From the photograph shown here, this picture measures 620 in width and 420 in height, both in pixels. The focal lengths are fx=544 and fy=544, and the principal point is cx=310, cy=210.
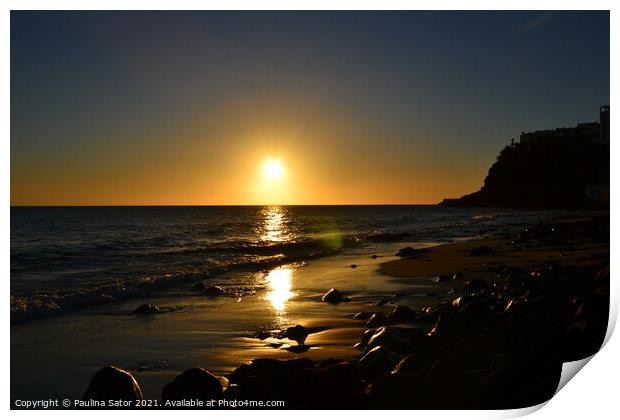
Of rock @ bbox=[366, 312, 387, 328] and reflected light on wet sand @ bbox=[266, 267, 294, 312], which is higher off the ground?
reflected light on wet sand @ bbox=[266, 267, 294, 312]

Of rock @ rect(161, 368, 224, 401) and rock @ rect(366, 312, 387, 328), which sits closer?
rock @ rect(161, 368, 224, 401)

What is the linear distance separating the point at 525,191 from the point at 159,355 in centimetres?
6636

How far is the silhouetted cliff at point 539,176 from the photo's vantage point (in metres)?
19.4

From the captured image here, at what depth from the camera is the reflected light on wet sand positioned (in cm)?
901

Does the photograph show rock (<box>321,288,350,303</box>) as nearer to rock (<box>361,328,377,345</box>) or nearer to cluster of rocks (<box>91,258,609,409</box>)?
rock (<box>361,328,377,345</box>)

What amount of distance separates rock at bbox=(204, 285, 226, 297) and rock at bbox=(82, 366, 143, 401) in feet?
17.7

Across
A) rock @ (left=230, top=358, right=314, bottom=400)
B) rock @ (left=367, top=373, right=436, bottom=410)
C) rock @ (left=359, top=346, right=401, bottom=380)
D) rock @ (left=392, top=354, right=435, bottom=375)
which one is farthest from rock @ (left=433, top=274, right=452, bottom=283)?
rock @ (left=367, top=373, right=436, bottom=410)

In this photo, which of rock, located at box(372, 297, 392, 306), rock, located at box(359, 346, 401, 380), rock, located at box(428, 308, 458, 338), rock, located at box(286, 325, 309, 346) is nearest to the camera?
rock, located at box(359, 346, 401, 380)

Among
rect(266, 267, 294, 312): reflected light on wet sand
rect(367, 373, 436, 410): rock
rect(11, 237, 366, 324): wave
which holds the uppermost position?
rect(11, 237, 366, 324): wave

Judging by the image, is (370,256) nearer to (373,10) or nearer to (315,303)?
(315,303)

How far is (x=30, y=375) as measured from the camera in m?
5.34

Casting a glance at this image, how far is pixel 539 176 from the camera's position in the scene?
50.2 metres

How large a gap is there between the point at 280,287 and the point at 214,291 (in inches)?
53.9

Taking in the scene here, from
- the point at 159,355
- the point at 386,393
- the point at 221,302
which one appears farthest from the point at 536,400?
the point at 221,302
